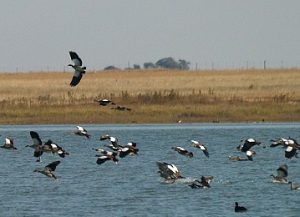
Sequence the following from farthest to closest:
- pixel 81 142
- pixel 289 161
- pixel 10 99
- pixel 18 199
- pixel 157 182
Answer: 1. pixel 10 99
2. pixel 81 142
3. pixel 289 161
4. pixel 157 182
5. pixel 18 199

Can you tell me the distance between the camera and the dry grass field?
5512 cm

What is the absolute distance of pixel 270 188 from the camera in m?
29.2

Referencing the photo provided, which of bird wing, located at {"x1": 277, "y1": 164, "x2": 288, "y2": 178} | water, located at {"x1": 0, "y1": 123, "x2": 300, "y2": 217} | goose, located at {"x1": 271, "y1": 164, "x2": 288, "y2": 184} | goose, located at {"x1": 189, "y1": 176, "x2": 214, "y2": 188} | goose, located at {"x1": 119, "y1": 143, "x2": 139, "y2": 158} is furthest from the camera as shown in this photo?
goose, located at {"x1": 189, "y1": 176, "x2": 214, "y2": 188}

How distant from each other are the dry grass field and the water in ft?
25.0

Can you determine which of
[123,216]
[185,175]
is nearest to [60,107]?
[185,175]

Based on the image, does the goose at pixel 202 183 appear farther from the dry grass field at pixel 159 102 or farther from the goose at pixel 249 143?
the dry grass field at pixel 159 102

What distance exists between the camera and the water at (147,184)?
25.9m

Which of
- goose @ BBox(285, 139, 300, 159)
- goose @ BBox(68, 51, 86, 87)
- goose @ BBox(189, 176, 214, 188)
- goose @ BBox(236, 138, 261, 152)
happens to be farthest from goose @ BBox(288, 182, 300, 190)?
goose @ BBox(68, 51, 86, 87)

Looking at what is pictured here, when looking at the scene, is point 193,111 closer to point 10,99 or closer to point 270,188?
point 10,99

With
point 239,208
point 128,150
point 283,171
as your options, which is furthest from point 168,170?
point 239,208

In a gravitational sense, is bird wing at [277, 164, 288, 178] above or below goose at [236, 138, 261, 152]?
below

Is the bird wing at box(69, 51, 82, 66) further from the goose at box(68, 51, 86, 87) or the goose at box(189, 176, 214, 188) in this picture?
the goose at box(189, 176, 214, 188)

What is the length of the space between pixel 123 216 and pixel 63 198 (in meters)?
3.34

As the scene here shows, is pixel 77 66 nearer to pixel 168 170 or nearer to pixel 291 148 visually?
pixel 168 170
